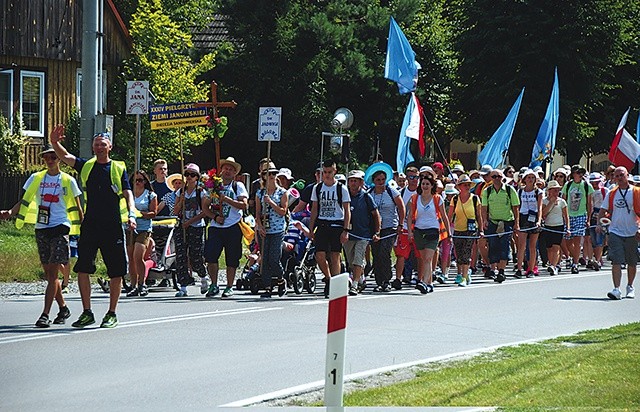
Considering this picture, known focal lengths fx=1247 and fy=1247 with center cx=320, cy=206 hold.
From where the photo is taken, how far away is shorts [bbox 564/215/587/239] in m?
23.8

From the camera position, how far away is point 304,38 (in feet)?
127

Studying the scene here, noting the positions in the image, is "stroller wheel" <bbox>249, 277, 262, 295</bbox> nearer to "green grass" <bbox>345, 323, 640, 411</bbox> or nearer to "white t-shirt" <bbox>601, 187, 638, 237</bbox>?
"white t-shirt" <bbox>601, 187, 638, 237</bbox>

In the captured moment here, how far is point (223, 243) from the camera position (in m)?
16.8

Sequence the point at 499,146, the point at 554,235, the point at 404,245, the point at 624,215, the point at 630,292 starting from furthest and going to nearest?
1. the point at 499,146
2. the point at 554,235
3. the point at 404,245
4. the point at 630,292
5. the point at 624,215

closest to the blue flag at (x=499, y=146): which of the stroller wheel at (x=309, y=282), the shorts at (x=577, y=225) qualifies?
the shorts at (x=577, y=225)

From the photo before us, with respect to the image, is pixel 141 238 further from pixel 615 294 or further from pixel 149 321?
pixel 615 294

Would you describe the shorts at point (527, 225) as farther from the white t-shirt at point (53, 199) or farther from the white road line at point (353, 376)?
the white t-shirt at point (53, 199)

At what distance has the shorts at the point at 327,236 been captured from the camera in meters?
17.1

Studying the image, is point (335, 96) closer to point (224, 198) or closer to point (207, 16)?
point (207, 16)

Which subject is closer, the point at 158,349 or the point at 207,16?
the point at 158,349

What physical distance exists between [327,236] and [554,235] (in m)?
7.35

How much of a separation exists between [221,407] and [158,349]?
2.90 metres

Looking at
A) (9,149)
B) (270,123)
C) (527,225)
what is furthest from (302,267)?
(9,149)

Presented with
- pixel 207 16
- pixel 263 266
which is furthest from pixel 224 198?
pixel 207 16
